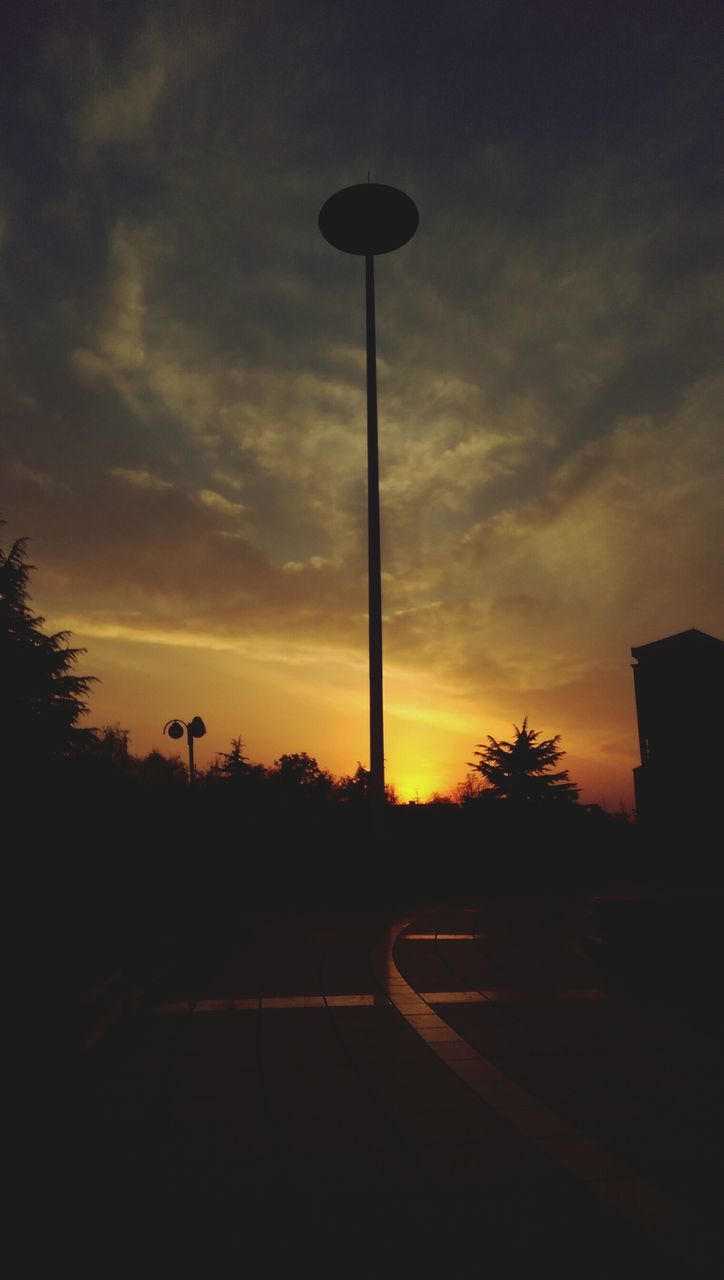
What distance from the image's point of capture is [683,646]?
28.6 metres

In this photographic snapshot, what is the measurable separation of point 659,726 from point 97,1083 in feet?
88.1

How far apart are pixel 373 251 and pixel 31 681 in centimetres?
1752

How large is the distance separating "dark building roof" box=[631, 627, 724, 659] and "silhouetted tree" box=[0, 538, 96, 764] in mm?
21869

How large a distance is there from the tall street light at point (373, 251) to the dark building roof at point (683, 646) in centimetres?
1819

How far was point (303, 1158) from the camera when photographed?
442cm

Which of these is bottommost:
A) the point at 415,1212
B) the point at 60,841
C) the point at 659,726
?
the point at 415,1212

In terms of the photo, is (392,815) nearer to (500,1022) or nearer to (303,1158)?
(500,1022)

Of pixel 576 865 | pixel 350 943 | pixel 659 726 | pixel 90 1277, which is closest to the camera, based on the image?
pixel 90 1277

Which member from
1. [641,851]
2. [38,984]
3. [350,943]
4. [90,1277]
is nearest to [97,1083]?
[38,984]

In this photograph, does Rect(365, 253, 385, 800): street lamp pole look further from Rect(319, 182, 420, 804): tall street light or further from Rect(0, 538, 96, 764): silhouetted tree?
Rect(0, 538, 96, 764): silhouetted tree

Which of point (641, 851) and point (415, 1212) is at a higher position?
point (641, 851)

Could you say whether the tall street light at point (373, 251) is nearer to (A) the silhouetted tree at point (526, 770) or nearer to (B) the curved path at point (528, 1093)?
(B) the curved path at point (528, 1093)

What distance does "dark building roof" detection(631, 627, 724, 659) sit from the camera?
92.5 ft

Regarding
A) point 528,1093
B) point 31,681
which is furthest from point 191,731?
point 528,1093
